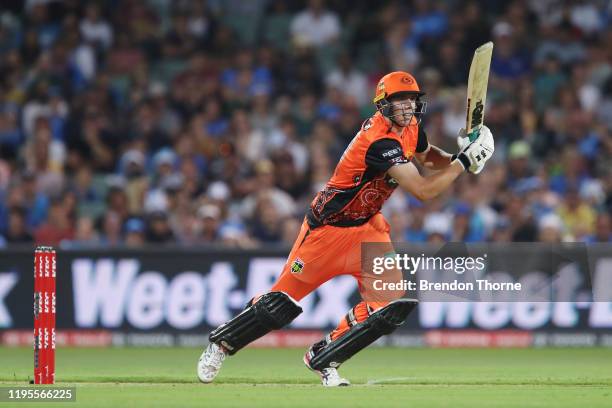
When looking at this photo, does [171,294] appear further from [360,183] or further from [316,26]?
[316,26]

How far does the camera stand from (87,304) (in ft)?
50.6

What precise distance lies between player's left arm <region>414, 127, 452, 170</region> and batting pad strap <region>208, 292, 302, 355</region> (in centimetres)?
164

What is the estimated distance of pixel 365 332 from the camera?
33.1ft

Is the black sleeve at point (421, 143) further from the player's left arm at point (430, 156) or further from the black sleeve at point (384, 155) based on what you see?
the black sleeve at point (384, 155)

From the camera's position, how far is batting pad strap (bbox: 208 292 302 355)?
1020 centimetres

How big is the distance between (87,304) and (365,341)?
20.2 feet

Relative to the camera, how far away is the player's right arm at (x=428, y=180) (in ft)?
31.7

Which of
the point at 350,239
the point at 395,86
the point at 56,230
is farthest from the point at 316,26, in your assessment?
the point at 350,239

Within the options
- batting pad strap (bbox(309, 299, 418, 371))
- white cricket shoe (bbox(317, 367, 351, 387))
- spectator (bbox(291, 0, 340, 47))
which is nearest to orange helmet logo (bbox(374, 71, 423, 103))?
batting pad strap (bbox(309, 299, 418, 371))

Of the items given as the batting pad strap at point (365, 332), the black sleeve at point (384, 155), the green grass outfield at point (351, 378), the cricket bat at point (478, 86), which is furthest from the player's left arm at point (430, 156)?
the green grass outfield at point (351, 378)

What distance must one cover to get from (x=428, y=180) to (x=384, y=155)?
41cm

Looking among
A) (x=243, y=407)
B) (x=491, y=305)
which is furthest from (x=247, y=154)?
(x=243, y=407)

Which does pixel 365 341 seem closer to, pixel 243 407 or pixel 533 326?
pixel 243 407
